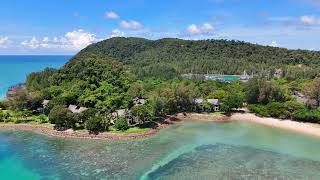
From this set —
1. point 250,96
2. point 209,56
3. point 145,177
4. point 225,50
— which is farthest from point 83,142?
point 225,50

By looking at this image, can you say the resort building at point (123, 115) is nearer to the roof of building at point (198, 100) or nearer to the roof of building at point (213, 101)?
the roof of building at point (198, 100)

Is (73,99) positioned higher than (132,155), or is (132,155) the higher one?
(73,99)

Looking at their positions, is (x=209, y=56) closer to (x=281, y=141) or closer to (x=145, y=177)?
(x=281, y=141)

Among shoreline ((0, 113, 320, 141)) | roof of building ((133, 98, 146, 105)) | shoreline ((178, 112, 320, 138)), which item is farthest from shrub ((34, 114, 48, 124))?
shoreline ((178, 112, 320, 138))

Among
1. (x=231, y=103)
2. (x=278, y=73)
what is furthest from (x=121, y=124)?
(x=278, y=73)

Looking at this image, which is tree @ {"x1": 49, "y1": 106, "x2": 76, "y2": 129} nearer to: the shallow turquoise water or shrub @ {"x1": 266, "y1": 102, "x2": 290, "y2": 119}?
the shallow turquoise water

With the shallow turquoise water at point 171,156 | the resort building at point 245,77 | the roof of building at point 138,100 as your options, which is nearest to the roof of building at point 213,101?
the shallow turquoise water at point 171,156

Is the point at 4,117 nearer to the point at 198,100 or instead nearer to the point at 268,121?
the point at 198,100
